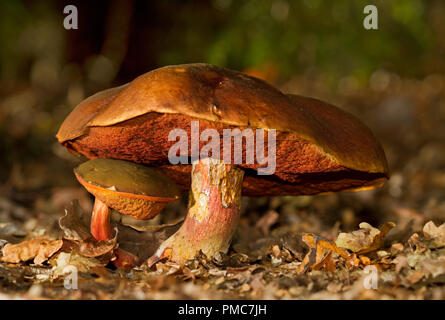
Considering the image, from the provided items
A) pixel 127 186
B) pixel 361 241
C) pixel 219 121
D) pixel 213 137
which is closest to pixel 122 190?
pixel 127 186

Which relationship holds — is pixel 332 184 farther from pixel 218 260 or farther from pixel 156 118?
pixel 156 118

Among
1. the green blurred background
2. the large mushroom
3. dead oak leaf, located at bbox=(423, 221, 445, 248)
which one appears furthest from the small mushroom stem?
the green blurred background

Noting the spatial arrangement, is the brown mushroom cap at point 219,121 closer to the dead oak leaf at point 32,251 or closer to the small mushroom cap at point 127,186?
the small mushroom cap at point 127,186

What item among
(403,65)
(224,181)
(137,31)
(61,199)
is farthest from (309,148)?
(403,65)

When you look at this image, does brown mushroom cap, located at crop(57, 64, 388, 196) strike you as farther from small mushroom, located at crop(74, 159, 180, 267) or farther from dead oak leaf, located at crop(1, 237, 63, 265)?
dead oak leaf, located at crop(1, 237, 63, 265)

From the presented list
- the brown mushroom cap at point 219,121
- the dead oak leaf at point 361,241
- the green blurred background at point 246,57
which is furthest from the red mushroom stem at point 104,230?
the green blurred background at point 246,57
